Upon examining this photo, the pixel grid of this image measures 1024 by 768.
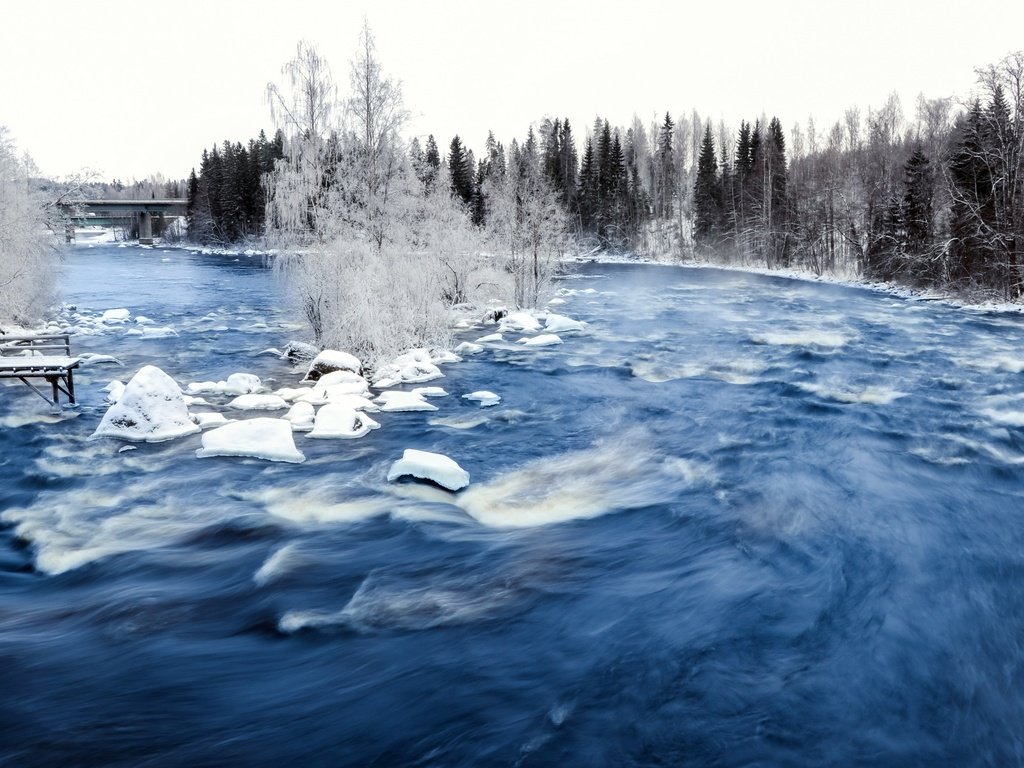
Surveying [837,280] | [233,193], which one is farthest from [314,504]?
[233,193]

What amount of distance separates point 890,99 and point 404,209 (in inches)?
2825

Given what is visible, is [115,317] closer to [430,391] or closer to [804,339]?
[430,391]

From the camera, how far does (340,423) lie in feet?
37.0

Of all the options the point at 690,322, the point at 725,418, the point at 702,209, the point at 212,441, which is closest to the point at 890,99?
the point at 702,209

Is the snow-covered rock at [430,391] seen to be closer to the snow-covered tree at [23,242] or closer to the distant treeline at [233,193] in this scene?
the snow-covered tree at [23,242]

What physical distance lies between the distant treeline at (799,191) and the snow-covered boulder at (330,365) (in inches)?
245

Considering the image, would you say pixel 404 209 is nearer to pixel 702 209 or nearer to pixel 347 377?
pixel 347 377

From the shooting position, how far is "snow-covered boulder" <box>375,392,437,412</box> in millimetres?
12883

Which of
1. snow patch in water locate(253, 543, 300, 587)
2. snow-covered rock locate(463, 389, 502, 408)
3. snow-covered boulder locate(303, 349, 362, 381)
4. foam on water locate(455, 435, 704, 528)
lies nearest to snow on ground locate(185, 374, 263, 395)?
snow-covered boulder locate(303, 349, 362, 381)

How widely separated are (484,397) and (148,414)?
5782 millimetres

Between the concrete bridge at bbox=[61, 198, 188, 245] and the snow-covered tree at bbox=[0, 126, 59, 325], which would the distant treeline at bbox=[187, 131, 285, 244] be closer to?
the concrete bridge at bbox=[61, 198, 188, 245]

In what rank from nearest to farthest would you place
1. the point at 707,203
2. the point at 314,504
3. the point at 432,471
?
the point at 314,504
the point at 432,471
the point at 707,203

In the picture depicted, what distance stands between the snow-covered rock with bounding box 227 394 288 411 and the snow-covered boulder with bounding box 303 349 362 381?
4.82 feet

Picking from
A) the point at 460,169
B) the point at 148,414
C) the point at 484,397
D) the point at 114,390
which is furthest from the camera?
the point at 460,169
